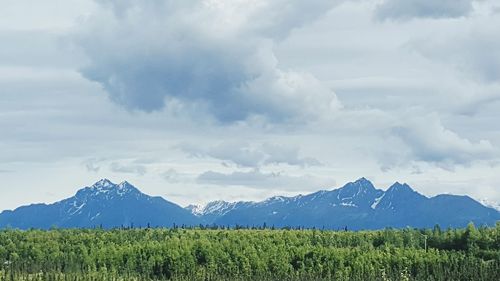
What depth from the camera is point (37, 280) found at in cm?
19612

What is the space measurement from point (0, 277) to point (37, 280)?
798 centimetres

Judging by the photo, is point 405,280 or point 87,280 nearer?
point 405,280

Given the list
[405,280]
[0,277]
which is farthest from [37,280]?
[405,280]

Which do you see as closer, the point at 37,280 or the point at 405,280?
the point at 405,280

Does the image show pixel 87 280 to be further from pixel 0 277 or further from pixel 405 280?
pixel 405 280

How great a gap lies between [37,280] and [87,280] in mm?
10979

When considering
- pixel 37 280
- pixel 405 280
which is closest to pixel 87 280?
pixel 37 280

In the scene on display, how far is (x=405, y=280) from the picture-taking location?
89750mm

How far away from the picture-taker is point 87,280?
19888 cm

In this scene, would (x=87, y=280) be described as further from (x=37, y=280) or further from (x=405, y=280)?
(x=405, y=280)

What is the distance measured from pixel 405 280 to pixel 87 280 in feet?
401

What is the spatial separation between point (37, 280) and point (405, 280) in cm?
12484

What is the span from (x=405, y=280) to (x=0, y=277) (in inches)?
5005
